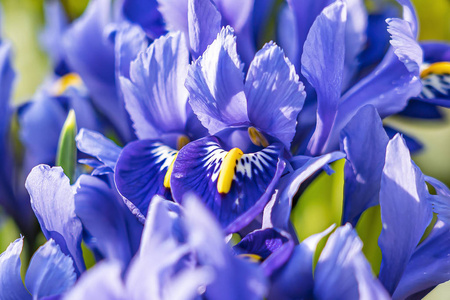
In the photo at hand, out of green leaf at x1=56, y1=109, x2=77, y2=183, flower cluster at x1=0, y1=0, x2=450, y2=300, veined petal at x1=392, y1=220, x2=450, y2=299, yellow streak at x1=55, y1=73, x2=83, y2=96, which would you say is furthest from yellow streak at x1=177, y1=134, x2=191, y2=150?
yellow streak at x1=55, y1=73, x2=83, y2=96

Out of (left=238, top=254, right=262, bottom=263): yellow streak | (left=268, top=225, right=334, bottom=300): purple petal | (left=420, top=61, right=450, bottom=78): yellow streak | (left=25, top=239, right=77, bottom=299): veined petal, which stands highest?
(left=25, top=239, right=77, bottom=299): veined petal

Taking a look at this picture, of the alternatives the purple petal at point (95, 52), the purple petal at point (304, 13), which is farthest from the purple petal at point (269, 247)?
the purple petal at point (95, 52)

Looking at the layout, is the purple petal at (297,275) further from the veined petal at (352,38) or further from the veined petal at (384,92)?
the veined petal at (352,38)

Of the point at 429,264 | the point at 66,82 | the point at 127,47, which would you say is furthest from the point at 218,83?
the point at 66,82

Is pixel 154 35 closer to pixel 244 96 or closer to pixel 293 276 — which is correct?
pixel 244 96

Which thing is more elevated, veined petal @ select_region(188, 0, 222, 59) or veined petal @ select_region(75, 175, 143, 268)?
veined petal @ select_region(188, 0, 222, 59)

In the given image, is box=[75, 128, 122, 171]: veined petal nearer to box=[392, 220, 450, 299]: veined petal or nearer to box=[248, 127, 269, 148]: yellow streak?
box=[248, 127, 269, 148]: yellow streak
